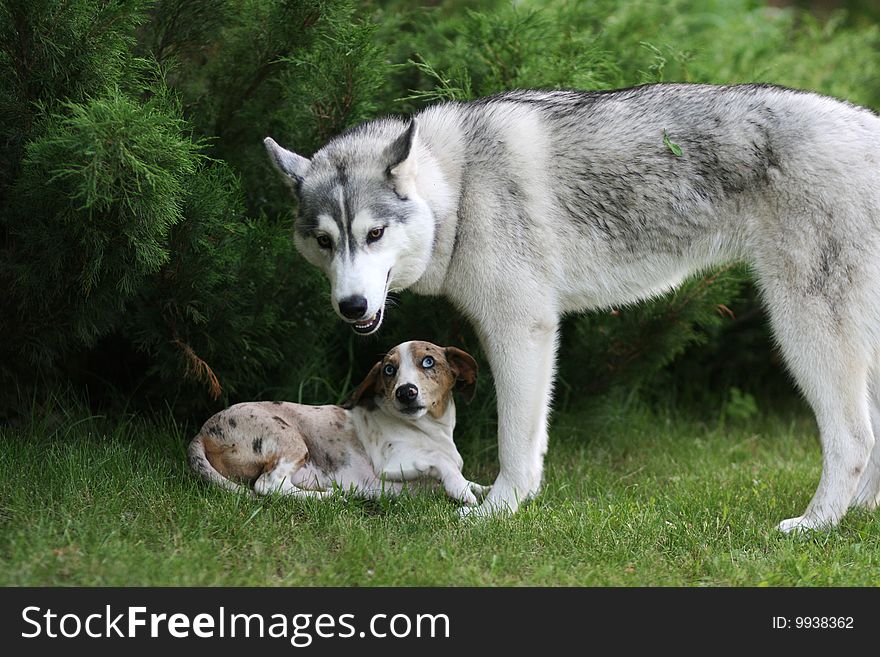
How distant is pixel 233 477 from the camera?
491cm

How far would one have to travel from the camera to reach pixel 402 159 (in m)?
4.50

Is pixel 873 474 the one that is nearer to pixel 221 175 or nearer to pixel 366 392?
pixel 366 392

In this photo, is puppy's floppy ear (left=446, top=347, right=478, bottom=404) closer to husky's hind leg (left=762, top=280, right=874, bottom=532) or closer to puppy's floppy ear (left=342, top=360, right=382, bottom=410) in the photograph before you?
puppy's floppy ear (left=342, top=360, right=382, bottom=410)

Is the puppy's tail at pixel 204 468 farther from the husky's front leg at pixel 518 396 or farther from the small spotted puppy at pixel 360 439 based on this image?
the husky's front leg at pixel 518 396

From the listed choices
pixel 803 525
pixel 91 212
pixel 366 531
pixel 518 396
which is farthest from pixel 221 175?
pixel 803 525

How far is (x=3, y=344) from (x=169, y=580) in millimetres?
2012

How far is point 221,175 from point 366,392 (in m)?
1.38

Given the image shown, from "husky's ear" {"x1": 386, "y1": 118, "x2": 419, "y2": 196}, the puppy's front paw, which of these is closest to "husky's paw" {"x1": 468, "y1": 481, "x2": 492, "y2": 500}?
the puppy's front paw

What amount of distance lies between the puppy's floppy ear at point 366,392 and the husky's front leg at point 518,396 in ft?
2.00

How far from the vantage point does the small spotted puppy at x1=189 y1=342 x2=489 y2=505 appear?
485cm

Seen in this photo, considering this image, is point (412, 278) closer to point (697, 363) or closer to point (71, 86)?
point (71, 86)
